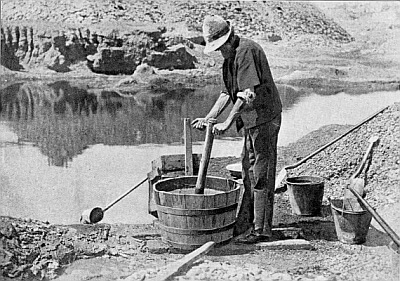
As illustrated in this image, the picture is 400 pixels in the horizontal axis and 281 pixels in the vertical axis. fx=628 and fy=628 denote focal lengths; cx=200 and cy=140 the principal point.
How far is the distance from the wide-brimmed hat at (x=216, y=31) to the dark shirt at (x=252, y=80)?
0.37ft

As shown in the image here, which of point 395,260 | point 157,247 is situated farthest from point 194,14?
point 395,260

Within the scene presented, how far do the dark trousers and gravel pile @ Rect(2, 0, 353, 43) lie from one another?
2.43 metres

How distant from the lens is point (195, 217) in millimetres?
5340

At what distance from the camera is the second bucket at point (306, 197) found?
21.7 feet

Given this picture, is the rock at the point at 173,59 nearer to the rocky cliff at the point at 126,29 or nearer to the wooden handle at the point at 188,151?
the rocky cliff at the point at 126,29

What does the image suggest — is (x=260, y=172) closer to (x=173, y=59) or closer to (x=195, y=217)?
(x=195, y=217)

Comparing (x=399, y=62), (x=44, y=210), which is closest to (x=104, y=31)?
(x=44, y=210)

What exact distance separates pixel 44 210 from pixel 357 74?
4.65 metres

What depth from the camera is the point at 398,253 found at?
542 cm

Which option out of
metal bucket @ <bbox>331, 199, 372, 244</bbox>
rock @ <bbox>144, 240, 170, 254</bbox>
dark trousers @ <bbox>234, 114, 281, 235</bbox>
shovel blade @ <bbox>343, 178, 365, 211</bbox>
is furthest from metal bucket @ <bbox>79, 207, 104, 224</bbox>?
shovel blade @ <bbox>343, 178, 365, 211</bbox>

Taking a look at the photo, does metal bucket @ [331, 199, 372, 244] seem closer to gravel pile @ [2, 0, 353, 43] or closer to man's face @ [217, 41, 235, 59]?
man's face @ [217, 41, 235, 59]

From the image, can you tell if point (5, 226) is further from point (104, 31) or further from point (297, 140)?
point (104, 31)

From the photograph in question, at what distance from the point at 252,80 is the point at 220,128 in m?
0.49

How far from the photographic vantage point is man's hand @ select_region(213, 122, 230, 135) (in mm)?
5297
